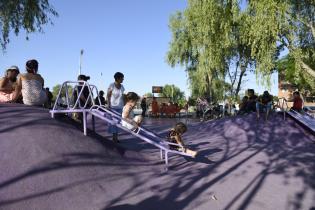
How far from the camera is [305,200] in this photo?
528 cm

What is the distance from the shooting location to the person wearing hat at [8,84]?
826 cm

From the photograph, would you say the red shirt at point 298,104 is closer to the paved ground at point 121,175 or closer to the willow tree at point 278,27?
the willow tree at point 278,27

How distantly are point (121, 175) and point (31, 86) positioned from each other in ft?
9.92

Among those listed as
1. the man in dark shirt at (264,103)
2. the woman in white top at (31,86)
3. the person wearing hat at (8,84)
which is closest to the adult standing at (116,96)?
the woman in white top at (31,86)

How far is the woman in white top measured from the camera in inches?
297

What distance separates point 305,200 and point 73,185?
3.14m

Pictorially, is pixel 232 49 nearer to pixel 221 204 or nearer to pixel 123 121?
pixel 123 121

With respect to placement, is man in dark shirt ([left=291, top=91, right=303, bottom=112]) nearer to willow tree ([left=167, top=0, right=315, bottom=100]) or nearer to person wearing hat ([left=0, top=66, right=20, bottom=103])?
willow tree ([left=167, top=0, right=315, bottom=100])

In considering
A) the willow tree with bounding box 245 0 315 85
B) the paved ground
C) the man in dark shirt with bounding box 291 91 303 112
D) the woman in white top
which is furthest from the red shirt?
the woman in white top

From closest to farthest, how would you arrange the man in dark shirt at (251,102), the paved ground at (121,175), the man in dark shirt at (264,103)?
the paved ground at (121,175) < the man in dark shirt at (264,103) < the man in dark shirt at (251,102)

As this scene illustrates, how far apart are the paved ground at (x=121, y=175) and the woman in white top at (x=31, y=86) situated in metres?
0.36

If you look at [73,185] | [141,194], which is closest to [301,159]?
[141,194]

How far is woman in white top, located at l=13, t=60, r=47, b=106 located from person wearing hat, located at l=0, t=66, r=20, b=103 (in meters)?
0.36

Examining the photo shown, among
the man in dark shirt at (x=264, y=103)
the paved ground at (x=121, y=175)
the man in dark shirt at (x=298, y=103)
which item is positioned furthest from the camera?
the man in dark shirt at (x=298, y=103)
